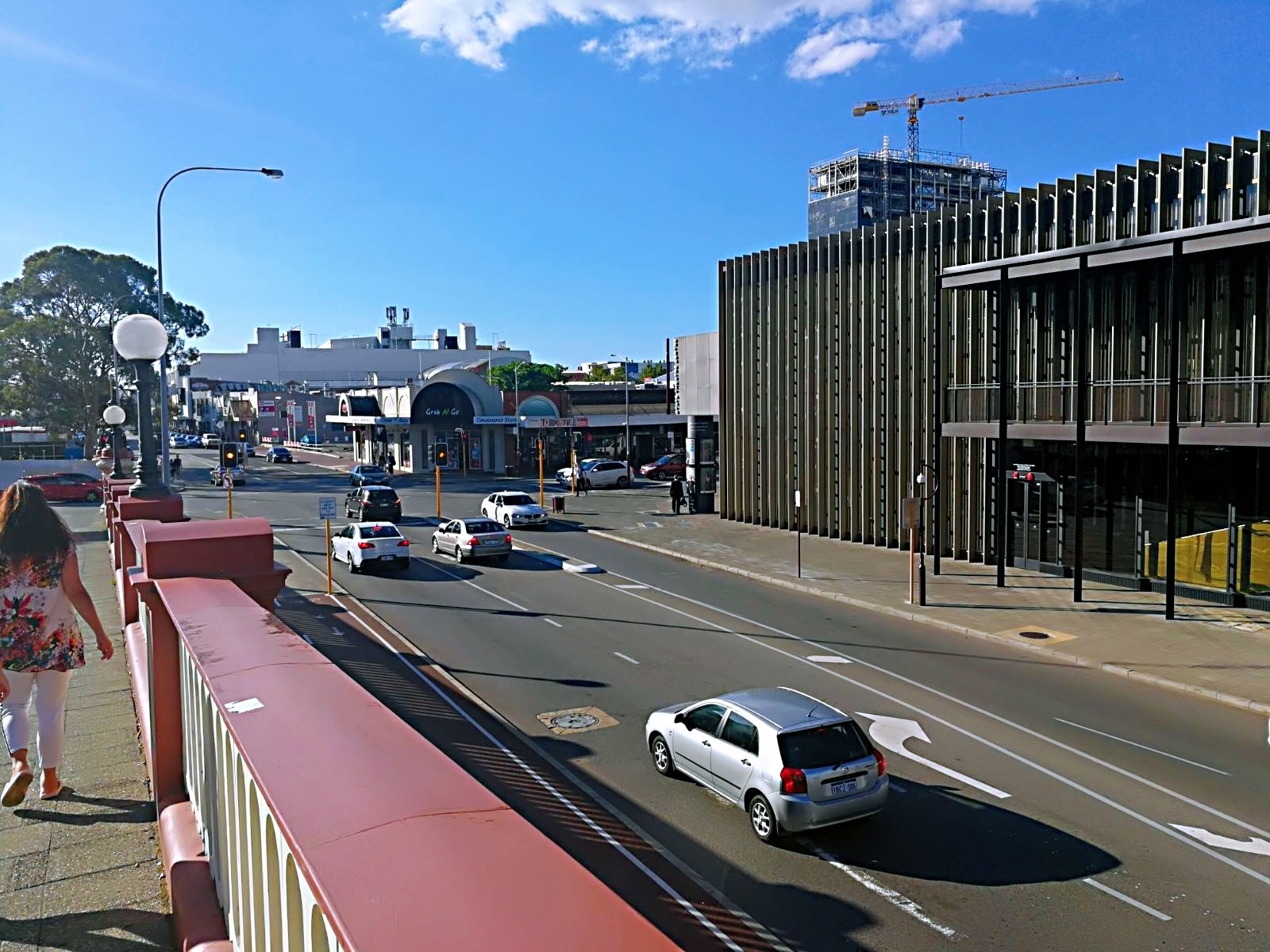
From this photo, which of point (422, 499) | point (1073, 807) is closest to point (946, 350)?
point (1073, 807)

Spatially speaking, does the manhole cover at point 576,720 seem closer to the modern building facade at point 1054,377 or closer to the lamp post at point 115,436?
the modern building facade at point 1054,377

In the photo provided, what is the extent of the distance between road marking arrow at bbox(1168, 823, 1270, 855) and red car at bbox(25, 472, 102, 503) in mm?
53706

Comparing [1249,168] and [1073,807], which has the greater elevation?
[1249,168]

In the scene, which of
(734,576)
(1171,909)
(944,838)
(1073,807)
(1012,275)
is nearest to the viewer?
(1171,909)

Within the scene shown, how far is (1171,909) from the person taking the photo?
28.8 ft

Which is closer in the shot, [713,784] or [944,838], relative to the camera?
[944,838]

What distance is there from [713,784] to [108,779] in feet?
20.6

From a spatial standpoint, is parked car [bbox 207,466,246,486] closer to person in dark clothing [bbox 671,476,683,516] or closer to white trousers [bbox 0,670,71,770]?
person in dark clothing [bbox 671,476,683,516]

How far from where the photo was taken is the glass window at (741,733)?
1085 centimetres

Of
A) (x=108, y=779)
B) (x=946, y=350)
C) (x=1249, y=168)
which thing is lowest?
(x=108, y=779)

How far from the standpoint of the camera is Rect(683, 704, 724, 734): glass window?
1150cm

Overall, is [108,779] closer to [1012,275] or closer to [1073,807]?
[1073,807]

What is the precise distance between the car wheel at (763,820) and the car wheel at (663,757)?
1716 mm

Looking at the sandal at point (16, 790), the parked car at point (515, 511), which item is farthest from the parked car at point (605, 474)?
the sandal at point (16, 790)
